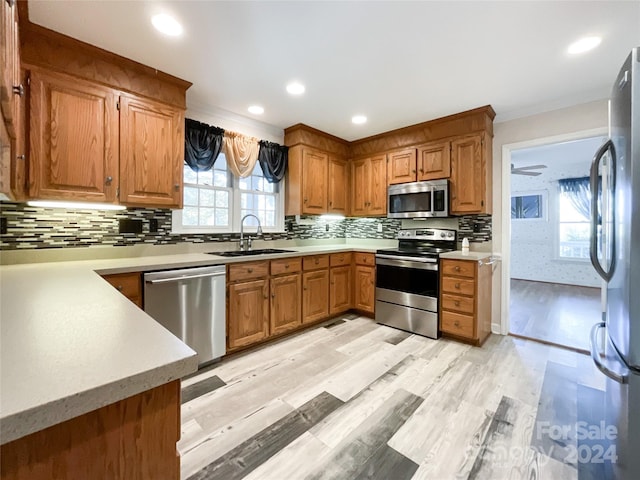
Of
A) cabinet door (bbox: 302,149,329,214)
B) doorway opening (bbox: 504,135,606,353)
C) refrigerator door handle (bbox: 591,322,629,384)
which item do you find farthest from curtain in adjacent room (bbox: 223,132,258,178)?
doorway opening (bbox: 504,135,606,353)

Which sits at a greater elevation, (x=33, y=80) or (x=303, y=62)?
(x=303, y=62)

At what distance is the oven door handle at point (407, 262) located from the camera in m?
3.08

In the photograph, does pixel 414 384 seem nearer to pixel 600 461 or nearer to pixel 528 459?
pixel 528 459

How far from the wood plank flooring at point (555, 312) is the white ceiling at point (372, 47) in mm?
2427

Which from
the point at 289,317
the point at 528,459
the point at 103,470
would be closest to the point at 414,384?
the point at 528,459

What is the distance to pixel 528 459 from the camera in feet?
4.92

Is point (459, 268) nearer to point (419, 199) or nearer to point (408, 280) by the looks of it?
point (408, 280)

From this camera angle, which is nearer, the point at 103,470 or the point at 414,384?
the point at 103,470

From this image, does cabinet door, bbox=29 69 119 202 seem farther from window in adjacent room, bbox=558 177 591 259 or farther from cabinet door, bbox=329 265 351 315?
window in adjacent room, bbox=558 177 591 259

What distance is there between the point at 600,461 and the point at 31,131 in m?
3.76

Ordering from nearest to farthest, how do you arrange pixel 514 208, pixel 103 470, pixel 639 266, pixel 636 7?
pixel 103 470 → pixel 639 266 → pixel 636 7 → pixel 514 208

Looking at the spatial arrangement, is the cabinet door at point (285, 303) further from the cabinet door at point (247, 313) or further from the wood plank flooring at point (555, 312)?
the wood plank flooring at point (555, 312)

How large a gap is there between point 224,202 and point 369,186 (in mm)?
1970

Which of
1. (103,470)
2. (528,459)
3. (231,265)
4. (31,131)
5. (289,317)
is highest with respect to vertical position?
(31,131)
